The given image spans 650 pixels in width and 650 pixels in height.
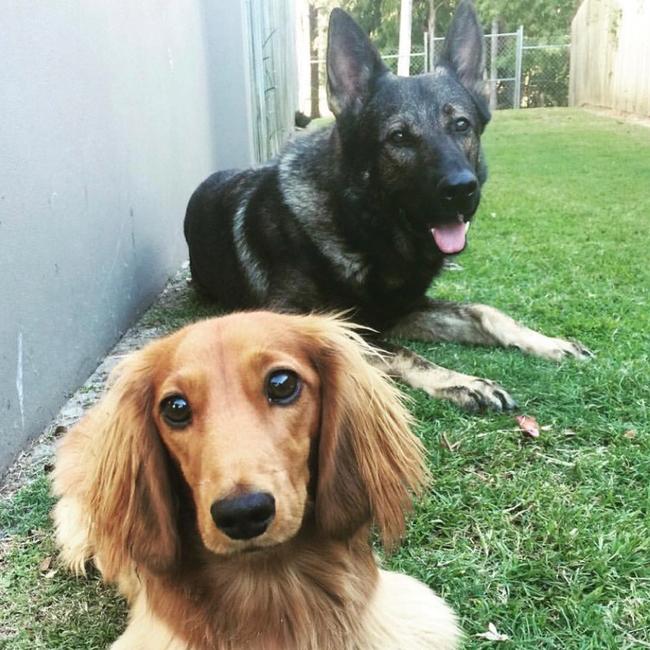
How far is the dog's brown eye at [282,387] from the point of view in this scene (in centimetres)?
182

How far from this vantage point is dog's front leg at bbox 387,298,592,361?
3984 mm

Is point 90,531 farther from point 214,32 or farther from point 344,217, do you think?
point 214,32

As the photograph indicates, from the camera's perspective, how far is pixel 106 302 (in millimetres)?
4355

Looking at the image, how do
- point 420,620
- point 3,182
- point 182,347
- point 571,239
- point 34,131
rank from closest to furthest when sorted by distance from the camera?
point 182,347 < point 420,620 < point 3,182 < point 34,131 < point 571,239

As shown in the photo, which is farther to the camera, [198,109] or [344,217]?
[198,109]

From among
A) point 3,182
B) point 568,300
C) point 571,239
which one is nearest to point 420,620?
point 3,182

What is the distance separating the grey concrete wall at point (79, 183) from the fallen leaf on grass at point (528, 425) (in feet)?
7.14

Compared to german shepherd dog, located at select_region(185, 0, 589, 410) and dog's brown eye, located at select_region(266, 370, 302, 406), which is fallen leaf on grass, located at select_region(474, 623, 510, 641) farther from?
german shepherd dog, located at select_region(185, 0, 589, 410)

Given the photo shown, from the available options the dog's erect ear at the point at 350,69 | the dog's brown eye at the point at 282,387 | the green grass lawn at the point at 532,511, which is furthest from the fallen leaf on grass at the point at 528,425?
the dog's erect ear at the point at 350,69

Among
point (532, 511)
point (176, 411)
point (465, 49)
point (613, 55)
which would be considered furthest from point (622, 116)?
point (176, 411)

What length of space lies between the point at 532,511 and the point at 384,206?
2036 millimetres

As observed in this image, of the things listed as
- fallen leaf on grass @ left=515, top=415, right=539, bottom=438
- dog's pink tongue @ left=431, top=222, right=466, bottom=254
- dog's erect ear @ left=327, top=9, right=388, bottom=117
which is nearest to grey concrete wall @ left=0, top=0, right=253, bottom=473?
dog's erect ear @ left=327, top=9, right=388, bottom=117

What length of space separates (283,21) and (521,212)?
29.1 ft

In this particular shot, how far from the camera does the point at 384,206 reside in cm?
412
